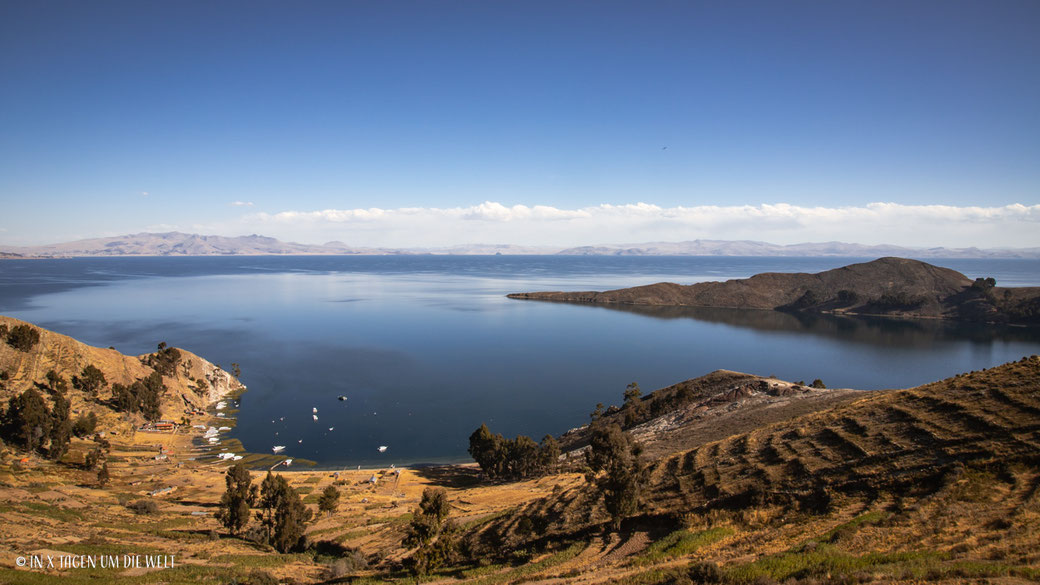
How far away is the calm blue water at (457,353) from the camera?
192 feet

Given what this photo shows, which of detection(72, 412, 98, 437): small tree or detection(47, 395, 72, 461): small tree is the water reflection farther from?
detection(47, 395, 72, 461): small tree

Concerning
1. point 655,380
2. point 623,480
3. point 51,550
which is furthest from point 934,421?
point 655,380

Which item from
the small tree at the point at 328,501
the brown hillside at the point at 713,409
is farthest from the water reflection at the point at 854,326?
the small tree at the point at 328,501

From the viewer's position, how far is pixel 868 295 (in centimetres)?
15900

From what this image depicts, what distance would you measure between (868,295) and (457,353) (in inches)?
5672

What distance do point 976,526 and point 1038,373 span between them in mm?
13628

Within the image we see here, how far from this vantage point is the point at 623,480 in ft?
70.7

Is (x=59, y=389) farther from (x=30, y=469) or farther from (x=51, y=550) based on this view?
(x=51, y=550)

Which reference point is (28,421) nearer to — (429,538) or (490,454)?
(490,454)

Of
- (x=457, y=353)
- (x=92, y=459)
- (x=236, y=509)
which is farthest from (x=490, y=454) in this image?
(x=457, y=353)

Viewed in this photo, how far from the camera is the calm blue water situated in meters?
58.4

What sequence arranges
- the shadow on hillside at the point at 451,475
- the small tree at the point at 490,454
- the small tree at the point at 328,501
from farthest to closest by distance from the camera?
the small tree at the point at 490,454, the shadow on hillside at the point at 451,475, the small tree at the point at 328,501

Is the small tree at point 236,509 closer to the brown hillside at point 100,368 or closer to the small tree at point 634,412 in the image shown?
the brown hillside at point 100,368

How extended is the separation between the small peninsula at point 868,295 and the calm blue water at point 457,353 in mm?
14174
